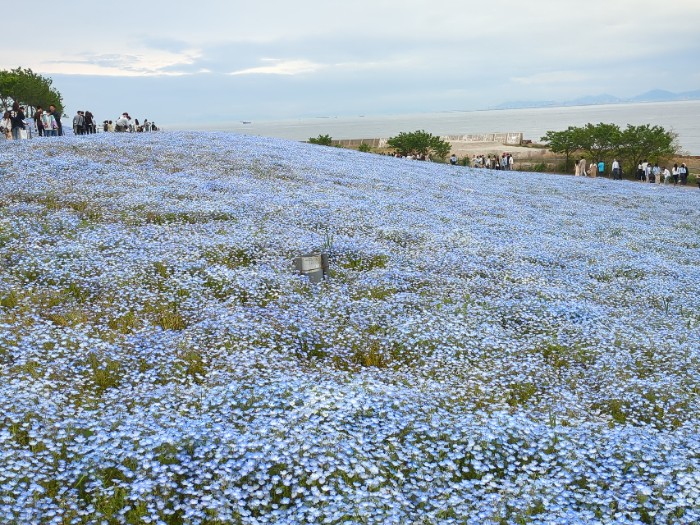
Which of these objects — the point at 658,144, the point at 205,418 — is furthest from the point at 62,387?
the point at 658,144

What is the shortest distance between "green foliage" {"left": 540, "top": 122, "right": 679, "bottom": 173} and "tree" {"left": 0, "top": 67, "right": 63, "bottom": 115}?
53.0 metres

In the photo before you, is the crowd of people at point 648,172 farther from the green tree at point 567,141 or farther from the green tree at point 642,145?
the green tree at point 567,141

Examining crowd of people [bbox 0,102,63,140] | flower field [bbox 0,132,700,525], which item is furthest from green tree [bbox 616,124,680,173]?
crowd of people [bbox 0,102,63,140]

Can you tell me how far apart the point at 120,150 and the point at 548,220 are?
15155mm

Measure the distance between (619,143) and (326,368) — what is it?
1836 inches

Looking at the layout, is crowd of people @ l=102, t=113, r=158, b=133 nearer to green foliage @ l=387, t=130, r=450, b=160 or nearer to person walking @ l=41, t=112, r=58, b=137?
person walking @ l=41, t=112, r=58, b=137

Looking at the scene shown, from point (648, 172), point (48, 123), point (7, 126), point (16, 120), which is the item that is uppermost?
point (48, 123)

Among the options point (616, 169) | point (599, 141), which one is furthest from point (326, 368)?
point (599, 141)

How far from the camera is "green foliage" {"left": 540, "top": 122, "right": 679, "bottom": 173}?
45.7 m

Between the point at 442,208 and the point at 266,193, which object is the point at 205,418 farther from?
the point at 442,208

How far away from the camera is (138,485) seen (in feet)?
13.7

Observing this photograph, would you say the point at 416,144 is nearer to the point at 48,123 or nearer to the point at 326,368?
the point at 48,123

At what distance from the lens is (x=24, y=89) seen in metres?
61.2

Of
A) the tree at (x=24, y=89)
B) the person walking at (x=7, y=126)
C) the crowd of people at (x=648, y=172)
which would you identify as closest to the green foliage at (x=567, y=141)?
the crowd of people at (x=648, y=172)
